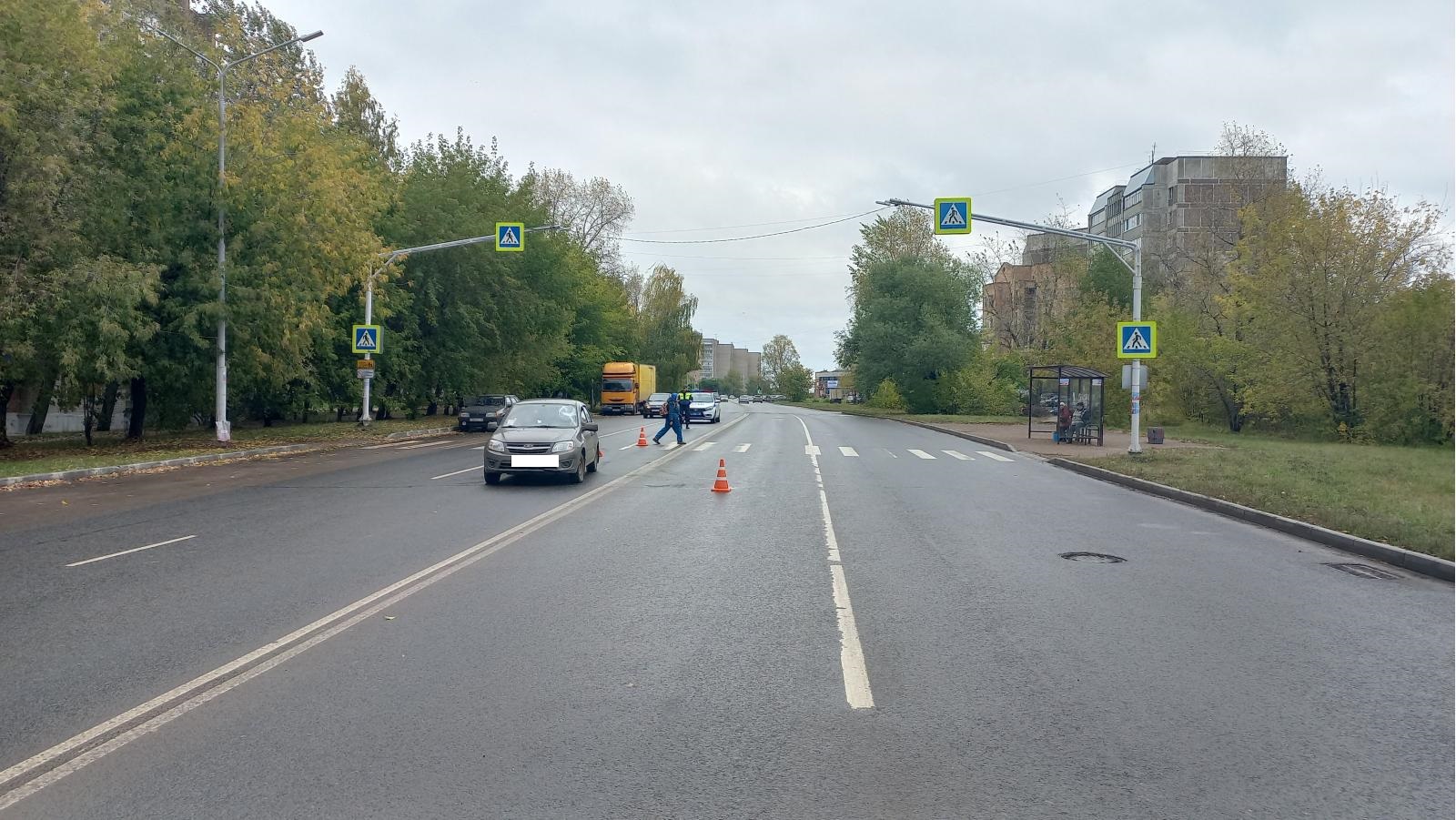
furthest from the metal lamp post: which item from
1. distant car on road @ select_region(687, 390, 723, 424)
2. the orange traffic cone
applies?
distant car on road @ select_region(687, 390, 723, 424)

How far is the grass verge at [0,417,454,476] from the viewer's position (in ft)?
64.0

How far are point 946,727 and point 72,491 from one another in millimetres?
A: 16151

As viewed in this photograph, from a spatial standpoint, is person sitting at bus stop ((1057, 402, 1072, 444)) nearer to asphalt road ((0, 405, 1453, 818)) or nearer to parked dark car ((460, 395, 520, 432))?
asphalt road ((0, 405, 1453, 818))

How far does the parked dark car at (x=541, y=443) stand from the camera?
625 inches

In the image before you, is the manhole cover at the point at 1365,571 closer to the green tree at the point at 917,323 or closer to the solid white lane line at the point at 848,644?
the solid white lane line at the point at 848,644

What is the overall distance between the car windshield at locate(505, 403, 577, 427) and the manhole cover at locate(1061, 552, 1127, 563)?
961 centimetres

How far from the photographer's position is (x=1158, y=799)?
3.96 metres

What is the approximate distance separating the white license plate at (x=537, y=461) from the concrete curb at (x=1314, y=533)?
10229 millimetres

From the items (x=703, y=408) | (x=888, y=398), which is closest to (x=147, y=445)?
(x=703, y=408)

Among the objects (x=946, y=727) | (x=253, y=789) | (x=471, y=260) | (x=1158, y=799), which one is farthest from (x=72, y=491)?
(x=471, y=260)

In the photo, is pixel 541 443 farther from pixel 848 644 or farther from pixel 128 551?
pixel 848 644

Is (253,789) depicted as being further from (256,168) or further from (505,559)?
(256,168)

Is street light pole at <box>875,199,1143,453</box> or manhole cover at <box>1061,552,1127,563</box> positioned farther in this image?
street light pole at <box>875,199,1143,453</box>

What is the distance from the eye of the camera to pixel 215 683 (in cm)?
533
